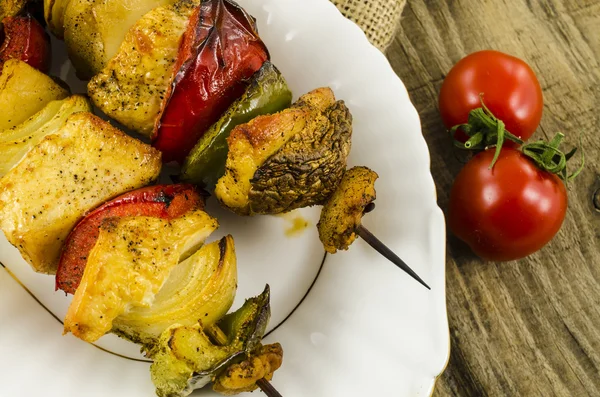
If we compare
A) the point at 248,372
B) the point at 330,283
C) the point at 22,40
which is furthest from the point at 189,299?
the point at 22,40

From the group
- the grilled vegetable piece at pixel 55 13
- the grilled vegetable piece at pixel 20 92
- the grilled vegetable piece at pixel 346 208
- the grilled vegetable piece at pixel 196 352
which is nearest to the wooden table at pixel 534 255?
the grilled vegetable piece at pixel 346 208

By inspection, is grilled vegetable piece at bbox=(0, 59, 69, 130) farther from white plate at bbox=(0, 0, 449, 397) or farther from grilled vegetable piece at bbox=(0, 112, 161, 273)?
white plate at bbox=(0, 0, 449, 397)

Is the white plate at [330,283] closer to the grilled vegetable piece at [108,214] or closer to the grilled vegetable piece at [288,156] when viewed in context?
the grilled vegetable piece at [108,214]

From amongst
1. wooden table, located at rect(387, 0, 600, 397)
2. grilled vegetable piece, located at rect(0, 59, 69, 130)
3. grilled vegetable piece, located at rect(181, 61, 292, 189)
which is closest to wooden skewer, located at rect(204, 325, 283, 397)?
grilled vegetable piece, located at rect(181, 61, 292, 189)

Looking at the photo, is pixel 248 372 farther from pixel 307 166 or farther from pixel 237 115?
pixel 237 115

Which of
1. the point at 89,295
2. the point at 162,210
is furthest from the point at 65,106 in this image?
the point at 89,295

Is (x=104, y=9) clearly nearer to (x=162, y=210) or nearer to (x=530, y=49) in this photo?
(x=162, y=210)
